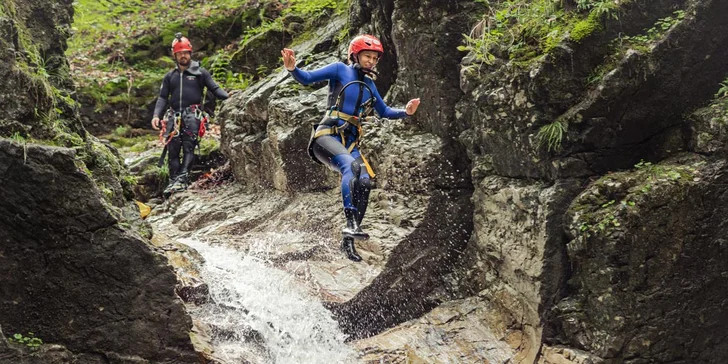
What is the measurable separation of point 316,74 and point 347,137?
844 mm

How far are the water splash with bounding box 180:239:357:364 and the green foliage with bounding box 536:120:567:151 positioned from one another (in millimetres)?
3306

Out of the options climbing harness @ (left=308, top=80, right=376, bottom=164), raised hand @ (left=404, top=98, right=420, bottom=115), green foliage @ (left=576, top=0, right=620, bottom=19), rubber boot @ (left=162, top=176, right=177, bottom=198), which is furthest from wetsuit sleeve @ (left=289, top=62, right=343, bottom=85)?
rubber boot @ (left=162, top=176, right=177, bottom=198)

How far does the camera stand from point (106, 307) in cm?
650

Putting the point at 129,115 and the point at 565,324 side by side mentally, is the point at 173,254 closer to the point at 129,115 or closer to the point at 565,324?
the point at 565,324

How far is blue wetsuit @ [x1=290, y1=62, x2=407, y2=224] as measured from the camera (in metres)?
7.92

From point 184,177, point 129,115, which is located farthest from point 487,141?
point 129,115

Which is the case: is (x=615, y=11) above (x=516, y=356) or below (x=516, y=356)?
above

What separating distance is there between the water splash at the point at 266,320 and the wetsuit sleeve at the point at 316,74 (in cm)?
264

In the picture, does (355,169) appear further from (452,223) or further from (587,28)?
(587,28)

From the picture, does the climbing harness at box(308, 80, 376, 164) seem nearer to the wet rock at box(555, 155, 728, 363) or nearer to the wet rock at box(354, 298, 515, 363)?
the wet rock at box(354, 298, 515, 363)

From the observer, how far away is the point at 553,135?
7.61 meters

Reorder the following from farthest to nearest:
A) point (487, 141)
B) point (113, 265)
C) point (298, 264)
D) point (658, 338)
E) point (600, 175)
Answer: point (298, 264), point (487, 141), point (600, 175), point (658, 338), point (113, 265)

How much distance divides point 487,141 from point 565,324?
2.37 m

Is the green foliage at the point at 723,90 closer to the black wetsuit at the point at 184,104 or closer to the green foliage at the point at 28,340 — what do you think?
the green foliage at the point at 28,340
